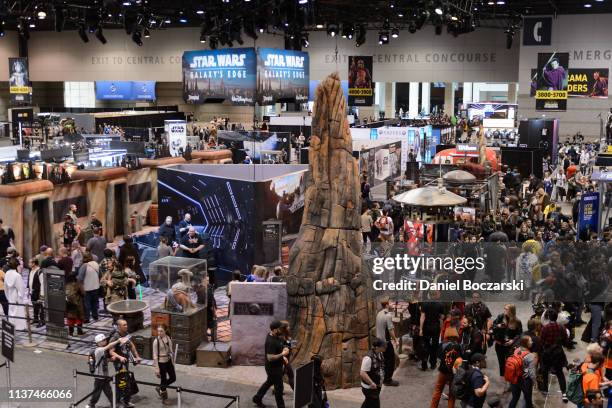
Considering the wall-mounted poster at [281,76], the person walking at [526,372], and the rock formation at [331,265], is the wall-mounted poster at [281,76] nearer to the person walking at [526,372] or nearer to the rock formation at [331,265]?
the rock formation at [331,265]

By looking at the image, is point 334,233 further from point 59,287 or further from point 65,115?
point 65,115

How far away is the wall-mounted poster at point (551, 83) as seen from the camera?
28.8m

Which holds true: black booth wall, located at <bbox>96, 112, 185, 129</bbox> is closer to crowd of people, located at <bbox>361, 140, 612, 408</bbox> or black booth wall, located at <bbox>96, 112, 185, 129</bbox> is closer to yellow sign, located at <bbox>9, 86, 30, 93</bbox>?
yellow sign, located at <bbox>9, 86, 30, 93</bbox>

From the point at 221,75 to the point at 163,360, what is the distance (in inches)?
476

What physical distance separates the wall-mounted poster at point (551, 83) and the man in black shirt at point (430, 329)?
20342 mm

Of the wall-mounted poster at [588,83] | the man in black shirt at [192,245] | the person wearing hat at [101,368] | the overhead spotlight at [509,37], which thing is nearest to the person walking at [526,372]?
the person wearing hat at [101,368]

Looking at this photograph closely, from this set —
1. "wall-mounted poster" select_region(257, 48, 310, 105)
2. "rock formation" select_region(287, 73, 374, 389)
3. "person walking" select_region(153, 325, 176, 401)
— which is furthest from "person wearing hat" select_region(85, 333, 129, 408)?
"wall-mounted poster" select_region(257, 48, 310, 105)

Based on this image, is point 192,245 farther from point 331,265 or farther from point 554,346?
point 554,346

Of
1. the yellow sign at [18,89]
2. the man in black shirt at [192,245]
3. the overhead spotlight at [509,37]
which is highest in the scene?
the overhead spotlight at [509,37]

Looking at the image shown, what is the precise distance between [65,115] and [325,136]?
33662 millimetres

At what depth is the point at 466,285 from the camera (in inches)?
434

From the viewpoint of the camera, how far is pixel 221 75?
20.6 m

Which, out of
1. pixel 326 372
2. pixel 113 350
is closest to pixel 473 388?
pixel 326 372

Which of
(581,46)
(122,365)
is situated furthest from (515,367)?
(581,46)
